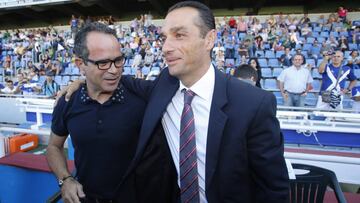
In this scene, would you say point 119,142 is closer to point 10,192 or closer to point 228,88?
point 228,88

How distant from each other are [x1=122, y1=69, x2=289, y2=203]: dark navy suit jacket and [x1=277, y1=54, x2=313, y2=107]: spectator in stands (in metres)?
4.93

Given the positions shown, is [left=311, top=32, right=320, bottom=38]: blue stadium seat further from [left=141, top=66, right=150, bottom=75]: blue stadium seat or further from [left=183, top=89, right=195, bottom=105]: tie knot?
[left=183, top=89, right=195, bottom=105]: tie knot

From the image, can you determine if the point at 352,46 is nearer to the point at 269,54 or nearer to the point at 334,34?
the point at 334,34

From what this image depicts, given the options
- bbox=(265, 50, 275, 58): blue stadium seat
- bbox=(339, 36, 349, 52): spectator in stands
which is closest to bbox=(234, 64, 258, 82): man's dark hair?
bbox=(265, 50, 275, 58): blue stadium seat

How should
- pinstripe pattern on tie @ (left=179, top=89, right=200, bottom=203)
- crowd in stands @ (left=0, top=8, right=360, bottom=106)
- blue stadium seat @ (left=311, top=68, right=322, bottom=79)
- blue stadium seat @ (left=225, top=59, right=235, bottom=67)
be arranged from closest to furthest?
pinstripe pattern on tie @ (left=179, top=89, right=200, bottom=203) < blue stadium seat @ (left=311, top=68, right=322, bottom=79) < crowd in stands @ (left=0, top=8, right=360, bottom=106) < blue stadium seat @ (left=225, top=59, right=235, bottom=67)

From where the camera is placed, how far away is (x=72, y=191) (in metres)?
1.55

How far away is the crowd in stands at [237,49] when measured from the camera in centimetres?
907

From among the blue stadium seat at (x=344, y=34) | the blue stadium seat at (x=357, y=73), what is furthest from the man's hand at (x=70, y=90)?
the blue stadium seat at (x=344, y=34)

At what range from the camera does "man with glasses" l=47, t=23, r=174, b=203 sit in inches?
59.9

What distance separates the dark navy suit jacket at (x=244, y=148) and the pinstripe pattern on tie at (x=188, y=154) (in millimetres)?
92

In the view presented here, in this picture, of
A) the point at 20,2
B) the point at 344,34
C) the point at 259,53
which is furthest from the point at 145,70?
the point at 20,2

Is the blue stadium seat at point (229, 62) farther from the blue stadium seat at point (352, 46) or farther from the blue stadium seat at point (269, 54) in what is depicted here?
the blue stadium seat at point (352, 46)

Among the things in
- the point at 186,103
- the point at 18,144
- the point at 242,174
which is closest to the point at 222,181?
the point at 242,174

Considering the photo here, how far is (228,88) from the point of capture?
1.35 m
